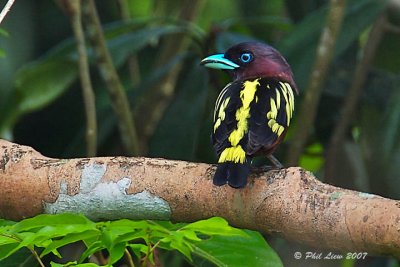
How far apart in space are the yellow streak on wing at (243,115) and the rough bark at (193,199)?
283mm

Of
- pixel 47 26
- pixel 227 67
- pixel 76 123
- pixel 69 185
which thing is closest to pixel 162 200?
pixel 69 185

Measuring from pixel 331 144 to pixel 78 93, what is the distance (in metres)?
1.43

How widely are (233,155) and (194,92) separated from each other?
1946mm

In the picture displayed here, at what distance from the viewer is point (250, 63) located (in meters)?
3.86

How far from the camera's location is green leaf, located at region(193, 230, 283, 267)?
3008 mm

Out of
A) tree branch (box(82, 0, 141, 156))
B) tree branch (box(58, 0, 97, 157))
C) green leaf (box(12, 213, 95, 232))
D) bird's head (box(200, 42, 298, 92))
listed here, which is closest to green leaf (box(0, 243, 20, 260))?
green leaf (box(12, 213, 95, 232))

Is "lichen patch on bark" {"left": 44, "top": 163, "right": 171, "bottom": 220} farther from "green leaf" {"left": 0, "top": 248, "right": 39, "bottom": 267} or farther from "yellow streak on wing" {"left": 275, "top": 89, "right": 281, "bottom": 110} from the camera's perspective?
"yellow streak on wing" {"left": 275, "top": 89, "right": 281, "bottom": 110}

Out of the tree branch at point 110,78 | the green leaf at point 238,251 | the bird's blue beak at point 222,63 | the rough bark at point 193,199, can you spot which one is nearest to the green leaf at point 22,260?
the rough bark at point 193,199

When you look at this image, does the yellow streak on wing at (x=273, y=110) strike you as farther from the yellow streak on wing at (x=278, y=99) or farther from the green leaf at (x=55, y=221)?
the green leaf at (x=55, y=221)

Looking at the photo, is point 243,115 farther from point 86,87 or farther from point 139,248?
point 86,87

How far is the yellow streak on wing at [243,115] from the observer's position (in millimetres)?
3227

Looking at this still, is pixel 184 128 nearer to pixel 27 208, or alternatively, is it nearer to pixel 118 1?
pixel 118 1

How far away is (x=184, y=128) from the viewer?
491 cm

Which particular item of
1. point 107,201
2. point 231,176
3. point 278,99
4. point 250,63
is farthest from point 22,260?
point 250,63
